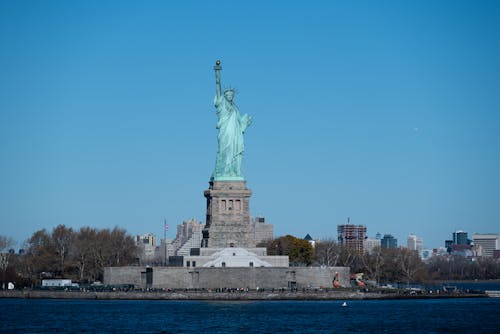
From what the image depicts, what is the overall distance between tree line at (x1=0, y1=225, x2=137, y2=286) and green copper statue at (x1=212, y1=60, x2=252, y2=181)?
17.8m

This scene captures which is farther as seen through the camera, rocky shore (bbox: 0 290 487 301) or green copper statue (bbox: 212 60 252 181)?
green copper statue (bbox: 212 60 252 181)

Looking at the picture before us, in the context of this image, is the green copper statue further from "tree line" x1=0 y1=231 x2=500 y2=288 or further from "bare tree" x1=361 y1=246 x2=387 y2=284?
"bare tree" x1=361 y1=246 x2=387 y2=284

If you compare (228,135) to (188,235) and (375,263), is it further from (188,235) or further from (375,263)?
(188,235)

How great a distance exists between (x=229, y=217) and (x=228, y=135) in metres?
6.83

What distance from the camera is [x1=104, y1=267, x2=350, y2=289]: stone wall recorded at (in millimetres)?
87375

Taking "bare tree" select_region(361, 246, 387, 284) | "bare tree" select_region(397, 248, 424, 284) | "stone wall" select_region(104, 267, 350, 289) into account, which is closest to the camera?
"stone wall" select_region(104, 267, 350, 289)

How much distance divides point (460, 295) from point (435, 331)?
118 feet

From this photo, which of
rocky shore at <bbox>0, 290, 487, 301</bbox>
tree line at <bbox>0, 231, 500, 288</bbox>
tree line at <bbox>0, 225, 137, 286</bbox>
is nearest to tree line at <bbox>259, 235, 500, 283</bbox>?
tree line at <bbox>0, 231, 500, 288</bbox>

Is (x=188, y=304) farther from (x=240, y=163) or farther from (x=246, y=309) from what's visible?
(x=240, y=163)

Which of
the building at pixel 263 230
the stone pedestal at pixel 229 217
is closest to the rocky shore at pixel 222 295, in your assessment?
the stone pedestal at pixel 229 217

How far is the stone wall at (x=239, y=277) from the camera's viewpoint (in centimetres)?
8738

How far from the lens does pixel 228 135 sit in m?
95.1

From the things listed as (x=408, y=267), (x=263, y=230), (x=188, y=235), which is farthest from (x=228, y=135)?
(x=188, y=235)

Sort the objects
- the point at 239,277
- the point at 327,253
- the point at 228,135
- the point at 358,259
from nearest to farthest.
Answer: the point at 239,277
the point at 228,135
the point at 327,253
the point at 358,259
